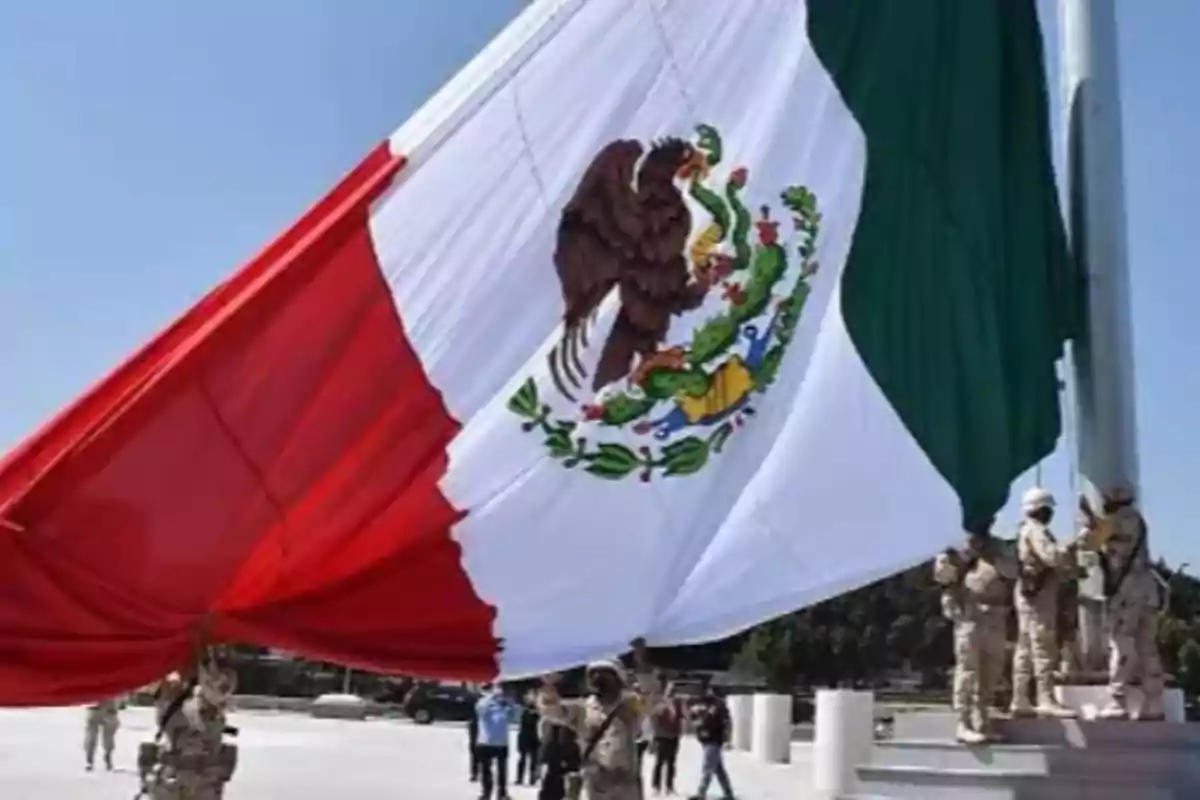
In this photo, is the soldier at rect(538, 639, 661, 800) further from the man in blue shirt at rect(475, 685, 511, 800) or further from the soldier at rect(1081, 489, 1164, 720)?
the man in blue shirt at rect(475, 685, 511, 800)

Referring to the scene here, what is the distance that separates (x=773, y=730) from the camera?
26891mm

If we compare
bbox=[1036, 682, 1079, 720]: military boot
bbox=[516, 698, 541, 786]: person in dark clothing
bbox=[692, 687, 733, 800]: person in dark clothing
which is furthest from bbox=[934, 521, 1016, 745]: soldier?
bbox=[516, 698, 541, 786]: person in dark clothing

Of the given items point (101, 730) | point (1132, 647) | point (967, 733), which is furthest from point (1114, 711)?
point (101, 730)

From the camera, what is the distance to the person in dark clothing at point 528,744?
821 inches

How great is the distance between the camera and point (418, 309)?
669 centimetres

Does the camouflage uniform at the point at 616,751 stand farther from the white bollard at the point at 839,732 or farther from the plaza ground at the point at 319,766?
the plaza ground at the point at 319,766

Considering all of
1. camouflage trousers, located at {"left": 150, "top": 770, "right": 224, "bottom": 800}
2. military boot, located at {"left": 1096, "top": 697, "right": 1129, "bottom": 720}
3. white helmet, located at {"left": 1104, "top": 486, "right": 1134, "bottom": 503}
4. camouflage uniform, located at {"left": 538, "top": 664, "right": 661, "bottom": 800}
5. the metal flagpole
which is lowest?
camouflage trousers, located at {"left": 150, "top": 770, "right": 224, "bottom": 800}

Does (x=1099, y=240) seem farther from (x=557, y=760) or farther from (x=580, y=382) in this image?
(x=557, y=760)

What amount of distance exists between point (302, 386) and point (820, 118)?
9.86 feet

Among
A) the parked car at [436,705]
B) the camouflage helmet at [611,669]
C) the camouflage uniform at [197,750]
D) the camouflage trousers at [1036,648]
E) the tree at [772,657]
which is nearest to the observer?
the camouflage helmet at [611,669]

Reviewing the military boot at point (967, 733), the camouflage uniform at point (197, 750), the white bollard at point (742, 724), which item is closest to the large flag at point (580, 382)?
the military boot at point (967, 733)

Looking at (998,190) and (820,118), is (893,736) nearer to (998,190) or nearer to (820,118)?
(998,190)

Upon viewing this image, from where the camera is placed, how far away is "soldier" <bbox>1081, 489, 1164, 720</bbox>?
10.5 meters

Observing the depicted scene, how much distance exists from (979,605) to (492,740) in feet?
27.6
